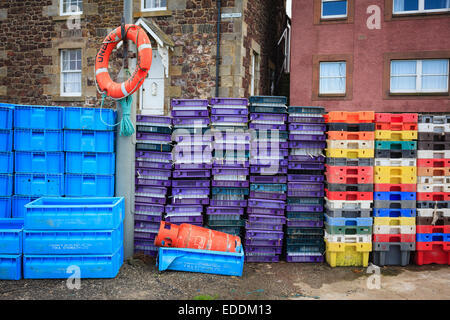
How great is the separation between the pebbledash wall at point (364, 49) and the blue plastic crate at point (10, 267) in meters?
11.8

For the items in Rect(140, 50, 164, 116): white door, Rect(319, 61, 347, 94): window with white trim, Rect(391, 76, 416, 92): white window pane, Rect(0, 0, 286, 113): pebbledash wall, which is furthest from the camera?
Rect(319, 61, 347, 94): window with white trim

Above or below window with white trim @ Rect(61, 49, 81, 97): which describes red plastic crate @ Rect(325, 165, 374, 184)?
below

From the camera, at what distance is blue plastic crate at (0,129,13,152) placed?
696 centimetres

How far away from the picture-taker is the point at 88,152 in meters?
7.14

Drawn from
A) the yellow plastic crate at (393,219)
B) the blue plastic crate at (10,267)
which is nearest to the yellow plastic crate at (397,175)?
the yellow plastic crate at (393,219)

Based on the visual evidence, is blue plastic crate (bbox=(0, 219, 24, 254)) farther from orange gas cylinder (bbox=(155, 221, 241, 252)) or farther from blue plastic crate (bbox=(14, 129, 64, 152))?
orange gas cylinder (bbox=(155, 221, 241, 252))

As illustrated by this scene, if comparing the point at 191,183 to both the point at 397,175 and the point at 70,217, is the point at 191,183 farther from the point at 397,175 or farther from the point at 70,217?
the point at 397,175

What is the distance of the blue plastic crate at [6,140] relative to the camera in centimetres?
696

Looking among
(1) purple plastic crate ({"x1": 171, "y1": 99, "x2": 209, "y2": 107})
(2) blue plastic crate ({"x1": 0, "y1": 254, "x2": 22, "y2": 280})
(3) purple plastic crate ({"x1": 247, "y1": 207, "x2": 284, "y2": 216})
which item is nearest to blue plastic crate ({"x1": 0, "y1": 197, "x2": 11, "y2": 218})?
(2) blue plastic crate ({"x1": 0, "y1": 254, "x2": 22, "y2": 280})

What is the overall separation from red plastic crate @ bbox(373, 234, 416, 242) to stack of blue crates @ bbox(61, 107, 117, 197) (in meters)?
5.12

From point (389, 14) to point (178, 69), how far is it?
8.41m

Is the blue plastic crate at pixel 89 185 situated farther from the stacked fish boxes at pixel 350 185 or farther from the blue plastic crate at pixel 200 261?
the stacked fish boxes at pixel 350 185

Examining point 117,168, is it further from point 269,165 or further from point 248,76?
point 248,76

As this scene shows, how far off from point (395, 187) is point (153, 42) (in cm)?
900
